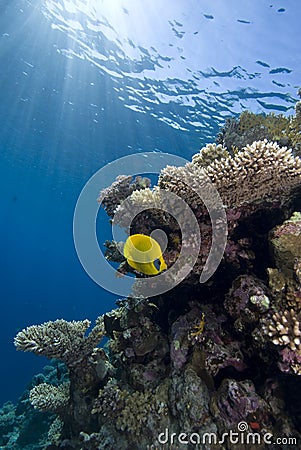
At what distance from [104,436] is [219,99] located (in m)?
15.6

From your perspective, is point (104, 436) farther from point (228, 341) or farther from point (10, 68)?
point (10, 68)

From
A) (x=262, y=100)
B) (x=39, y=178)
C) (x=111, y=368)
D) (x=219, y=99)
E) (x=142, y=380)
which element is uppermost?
(x=39, y=178)

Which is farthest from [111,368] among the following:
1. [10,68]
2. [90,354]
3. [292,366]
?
[10,68]

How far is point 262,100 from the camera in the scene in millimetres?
14516

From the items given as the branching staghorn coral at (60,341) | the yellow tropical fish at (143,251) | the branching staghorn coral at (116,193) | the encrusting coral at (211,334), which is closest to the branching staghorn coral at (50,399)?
the encrusting coral at (211,334)

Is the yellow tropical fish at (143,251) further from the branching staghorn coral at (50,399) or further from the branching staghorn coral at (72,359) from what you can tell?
the branching staghorn coral at (50,399)

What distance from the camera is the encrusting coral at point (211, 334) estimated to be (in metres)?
3.27

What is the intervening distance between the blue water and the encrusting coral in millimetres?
10160

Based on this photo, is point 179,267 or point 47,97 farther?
point 47,97

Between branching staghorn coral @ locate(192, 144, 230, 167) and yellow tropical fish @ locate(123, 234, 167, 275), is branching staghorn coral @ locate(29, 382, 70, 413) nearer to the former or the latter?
yellow tropical fish @ locate(123, 234, 167, 275)

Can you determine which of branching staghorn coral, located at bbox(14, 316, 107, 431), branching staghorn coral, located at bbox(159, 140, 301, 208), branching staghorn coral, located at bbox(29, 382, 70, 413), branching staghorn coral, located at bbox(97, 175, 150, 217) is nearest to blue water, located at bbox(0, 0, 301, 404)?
branching staghorn coral, located at bbox(159, 140, 301, 208)

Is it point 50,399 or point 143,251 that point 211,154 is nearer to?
point 143,251

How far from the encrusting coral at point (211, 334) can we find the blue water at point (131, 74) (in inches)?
400

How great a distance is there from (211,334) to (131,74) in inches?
657
